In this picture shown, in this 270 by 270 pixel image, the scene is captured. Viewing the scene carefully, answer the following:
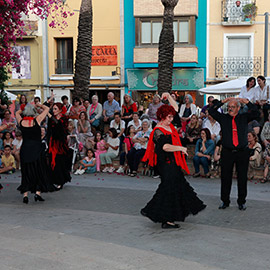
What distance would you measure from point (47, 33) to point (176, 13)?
27.4ft

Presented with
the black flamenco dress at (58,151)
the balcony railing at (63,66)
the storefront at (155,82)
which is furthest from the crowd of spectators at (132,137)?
the balcony railing at (63,66)

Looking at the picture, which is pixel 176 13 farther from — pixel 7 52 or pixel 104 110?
pixel 7 52

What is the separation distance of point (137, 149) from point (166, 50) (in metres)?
6.58

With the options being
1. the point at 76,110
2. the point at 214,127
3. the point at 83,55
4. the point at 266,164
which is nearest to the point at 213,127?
the point at 214,127

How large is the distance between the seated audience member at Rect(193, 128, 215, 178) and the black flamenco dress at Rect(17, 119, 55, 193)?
454 centimetres

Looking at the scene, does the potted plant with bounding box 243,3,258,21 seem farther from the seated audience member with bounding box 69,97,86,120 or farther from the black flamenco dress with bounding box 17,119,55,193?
the black flamenco dress with bounding box 17,119,55,193

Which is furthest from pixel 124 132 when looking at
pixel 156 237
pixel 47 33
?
pixel 47 33

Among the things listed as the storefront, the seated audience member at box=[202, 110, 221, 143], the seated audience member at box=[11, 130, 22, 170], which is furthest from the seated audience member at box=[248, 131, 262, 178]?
the storefront

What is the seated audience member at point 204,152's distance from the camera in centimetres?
1168

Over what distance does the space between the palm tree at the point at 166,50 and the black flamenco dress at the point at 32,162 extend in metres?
→ 9.58

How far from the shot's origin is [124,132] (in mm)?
14000

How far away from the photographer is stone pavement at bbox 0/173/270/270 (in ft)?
→ 16.5

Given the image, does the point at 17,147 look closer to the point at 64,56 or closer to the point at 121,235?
the point at 121,235

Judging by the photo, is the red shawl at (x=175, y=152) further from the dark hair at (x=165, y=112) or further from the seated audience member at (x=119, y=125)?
the seated audience member at (x=119, y=125)
